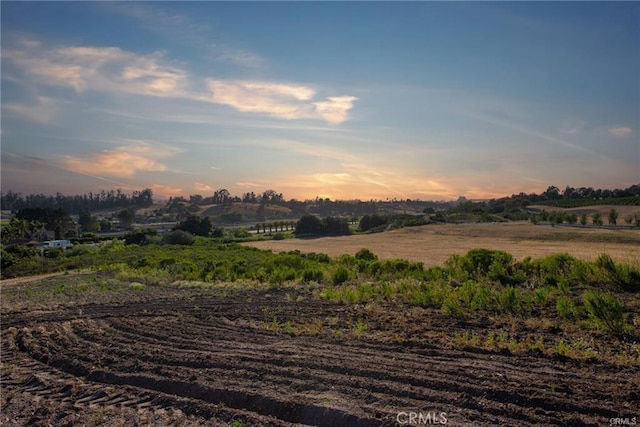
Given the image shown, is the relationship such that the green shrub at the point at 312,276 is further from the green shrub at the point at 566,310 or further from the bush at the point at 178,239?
the bush at the point at 178,239

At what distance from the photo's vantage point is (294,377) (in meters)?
5.86

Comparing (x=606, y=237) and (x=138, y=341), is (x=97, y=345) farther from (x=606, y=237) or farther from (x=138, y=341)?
(x=606, y=237)

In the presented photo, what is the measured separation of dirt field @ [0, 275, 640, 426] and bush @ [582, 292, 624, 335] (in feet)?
3.21

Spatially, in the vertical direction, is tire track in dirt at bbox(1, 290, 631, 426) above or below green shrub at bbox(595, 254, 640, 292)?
below

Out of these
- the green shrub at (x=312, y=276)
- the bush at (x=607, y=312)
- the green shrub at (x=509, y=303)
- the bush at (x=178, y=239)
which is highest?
the bush at (x=607, y=312)

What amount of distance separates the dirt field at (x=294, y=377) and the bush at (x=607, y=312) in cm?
98

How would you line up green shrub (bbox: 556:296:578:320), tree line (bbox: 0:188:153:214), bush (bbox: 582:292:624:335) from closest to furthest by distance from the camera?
bush (bbox: 582:292:624:335)
green shrub (bbox: 556:296:578:320)
tree line (bbox: 0:188:153:214)

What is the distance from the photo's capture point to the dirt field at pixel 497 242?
107ft

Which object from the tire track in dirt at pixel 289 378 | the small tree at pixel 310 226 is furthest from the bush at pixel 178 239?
the tire track in dirt at pixel 289 378

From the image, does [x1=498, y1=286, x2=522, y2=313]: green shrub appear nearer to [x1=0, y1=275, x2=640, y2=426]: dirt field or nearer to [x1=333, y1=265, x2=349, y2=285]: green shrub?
[x1=0, y1=275, x2=640, y2=426]: dirt field

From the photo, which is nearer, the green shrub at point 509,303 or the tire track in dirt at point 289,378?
the tire track in dirt at point 289,378

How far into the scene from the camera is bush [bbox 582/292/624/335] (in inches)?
284

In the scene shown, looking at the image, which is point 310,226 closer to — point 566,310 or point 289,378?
point 566,310

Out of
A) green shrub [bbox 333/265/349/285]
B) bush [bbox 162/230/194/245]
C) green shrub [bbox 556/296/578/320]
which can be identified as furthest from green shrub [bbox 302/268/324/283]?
bush [bbox 162/230/194/245]
